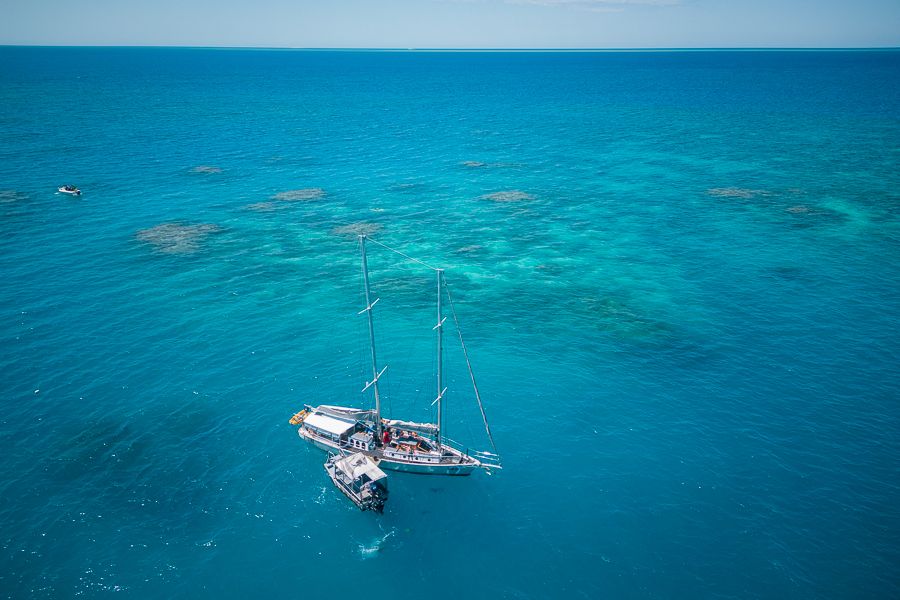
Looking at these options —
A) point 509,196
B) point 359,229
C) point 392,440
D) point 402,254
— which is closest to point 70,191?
point 359,229

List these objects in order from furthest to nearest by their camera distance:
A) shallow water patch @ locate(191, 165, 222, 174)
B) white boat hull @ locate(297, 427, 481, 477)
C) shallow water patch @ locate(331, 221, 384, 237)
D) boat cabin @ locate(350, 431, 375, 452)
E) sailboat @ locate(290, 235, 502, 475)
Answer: shallow water patch @ locate(191, 165, 222, 174), shallow water patch @ locate(331, 221, 384, 237), boat cabin @ locate(350, 431, 375, 452), sailboat @ locate(290, 235, 502, 475), white boat hull @ locate(297, 427, 481, 477)

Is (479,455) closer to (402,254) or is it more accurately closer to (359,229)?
(402,254)

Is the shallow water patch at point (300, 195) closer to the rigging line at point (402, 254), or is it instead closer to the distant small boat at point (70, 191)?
the rigging line at point (402, 254)

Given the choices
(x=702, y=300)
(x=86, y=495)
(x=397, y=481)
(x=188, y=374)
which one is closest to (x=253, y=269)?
(x=188, y=374)

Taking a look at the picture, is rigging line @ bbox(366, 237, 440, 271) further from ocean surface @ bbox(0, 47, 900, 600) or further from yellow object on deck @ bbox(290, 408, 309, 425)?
yellow object on deck @ bbox(290, 408, 309, 425)

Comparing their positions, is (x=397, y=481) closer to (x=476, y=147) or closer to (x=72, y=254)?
(x=72, y=254)

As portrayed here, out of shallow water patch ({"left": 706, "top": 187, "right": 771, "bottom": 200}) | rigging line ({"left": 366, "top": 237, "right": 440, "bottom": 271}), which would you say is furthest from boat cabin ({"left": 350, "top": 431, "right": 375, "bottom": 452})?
shallow water patch ({"left": 706, "top": 187, "right": 771, "bottom": 200})
